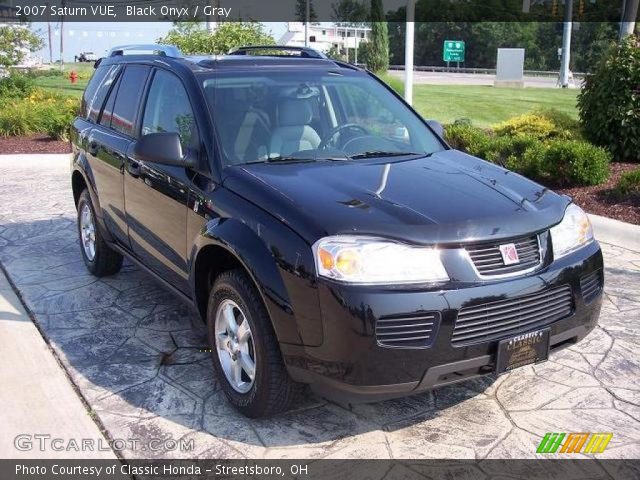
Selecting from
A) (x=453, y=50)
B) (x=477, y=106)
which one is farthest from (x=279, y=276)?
(x=453, y=50)

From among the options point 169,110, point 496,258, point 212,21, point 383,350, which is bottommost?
point 383,350

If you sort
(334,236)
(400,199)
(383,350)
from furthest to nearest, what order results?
(400,199) < (334,236) < (383,350)

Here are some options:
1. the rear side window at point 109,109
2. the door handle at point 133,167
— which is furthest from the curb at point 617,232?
the rear side window at point 109,109

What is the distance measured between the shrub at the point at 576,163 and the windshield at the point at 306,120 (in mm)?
4232

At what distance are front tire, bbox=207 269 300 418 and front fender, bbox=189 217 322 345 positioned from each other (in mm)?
112

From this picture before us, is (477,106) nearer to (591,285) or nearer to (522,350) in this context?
(591,285)

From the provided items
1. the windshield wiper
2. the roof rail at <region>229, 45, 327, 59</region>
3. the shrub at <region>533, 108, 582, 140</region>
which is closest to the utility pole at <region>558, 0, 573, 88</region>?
the shrub at <region>533, 108, 582, 140</region>

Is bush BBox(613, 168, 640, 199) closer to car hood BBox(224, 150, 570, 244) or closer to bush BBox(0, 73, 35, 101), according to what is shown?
car hood BBox(224, 150, 570, 244)

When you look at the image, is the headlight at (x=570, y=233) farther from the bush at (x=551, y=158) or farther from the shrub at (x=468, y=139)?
the shrub at (x=468, y=139)

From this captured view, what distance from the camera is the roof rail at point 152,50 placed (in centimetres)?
484

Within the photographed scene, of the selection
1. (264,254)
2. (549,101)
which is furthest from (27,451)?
(549,101)

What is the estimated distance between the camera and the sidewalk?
3443 millimetres

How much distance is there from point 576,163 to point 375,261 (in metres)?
6.09

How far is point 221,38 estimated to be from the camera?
49.7ft
